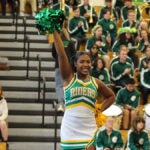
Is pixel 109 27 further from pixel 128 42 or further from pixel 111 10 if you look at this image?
pixel 111 10

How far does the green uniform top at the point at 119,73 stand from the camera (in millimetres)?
11742

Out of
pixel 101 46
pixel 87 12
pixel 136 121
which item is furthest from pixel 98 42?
pixel 136 121

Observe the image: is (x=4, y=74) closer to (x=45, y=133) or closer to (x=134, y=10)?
(x=45, y=133)

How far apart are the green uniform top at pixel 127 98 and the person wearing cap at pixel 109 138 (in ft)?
4.59

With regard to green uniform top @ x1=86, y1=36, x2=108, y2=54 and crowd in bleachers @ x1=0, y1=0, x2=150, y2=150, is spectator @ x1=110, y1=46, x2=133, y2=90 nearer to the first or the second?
crowd in bleachers @ x1=0, y1=0, x2=150, y2=150

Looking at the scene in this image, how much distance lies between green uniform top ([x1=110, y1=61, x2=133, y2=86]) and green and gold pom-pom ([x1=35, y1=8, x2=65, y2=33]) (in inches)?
247

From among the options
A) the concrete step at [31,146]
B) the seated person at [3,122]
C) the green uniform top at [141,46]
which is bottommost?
the concrete step at [31,146]

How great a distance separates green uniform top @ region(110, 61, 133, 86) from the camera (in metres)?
11.7

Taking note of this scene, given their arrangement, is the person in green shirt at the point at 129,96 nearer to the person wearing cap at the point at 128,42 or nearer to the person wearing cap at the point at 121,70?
the person wearing cap at the point at 121,70

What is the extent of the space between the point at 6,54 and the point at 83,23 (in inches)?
70.7

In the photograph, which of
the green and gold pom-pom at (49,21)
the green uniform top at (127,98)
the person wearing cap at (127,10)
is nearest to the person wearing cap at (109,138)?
the green uniform top at (127,98)

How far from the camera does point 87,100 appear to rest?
5.54m

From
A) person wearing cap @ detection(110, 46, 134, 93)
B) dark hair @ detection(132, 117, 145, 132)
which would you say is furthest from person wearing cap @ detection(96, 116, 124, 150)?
person wearing cap @ detection(110, 46, 134, 93)

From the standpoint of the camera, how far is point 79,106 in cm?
551
